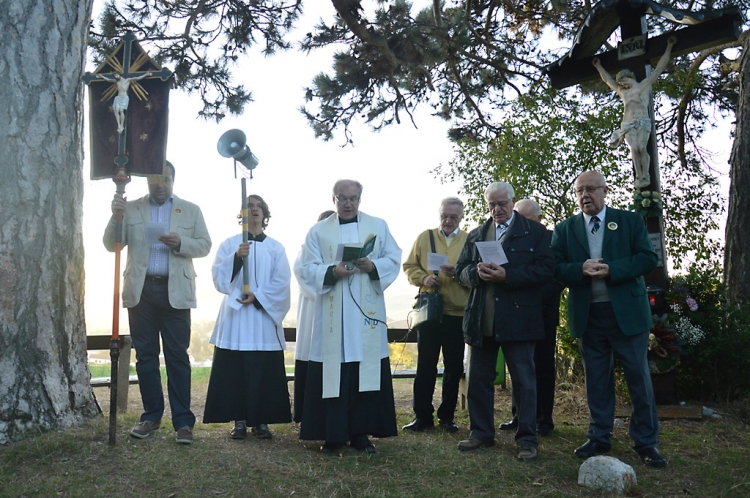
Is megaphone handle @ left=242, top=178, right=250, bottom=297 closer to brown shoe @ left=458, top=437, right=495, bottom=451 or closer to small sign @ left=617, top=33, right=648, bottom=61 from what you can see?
brown shoe @ left=458, top=437, right=495, bottom=451

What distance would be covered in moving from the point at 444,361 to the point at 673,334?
7.25 feet

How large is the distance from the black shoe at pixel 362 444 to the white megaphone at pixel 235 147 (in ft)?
7.34

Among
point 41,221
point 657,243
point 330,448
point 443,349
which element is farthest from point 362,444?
point 657,243

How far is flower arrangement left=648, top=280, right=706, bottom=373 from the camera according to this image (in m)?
6.12

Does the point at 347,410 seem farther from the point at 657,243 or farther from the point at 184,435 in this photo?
the point at 657,243

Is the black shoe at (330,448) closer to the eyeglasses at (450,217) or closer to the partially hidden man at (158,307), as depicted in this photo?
the partially hidden man at (158,307)

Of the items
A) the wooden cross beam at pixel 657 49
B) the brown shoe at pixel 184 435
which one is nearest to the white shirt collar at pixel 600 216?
the wooden cross beam at pixel 657 49

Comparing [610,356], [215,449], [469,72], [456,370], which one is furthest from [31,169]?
→ [469,72]

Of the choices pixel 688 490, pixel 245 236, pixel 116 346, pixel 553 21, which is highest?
pixel 553 21

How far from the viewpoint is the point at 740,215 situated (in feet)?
25.0

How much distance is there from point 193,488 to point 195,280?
1.73m

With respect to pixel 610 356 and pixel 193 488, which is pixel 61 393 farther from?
pixel 610 356

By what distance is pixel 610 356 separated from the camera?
4.68 m

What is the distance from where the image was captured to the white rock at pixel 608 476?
12.8 feet
